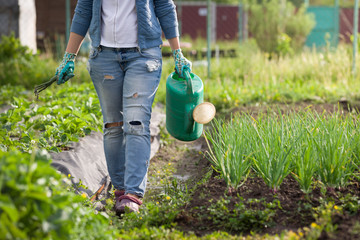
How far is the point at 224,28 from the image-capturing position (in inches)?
802

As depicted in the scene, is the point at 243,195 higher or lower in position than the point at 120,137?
lower

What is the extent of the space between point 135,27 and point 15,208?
1564 mm

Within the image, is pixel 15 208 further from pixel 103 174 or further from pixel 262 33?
pixel 262 33

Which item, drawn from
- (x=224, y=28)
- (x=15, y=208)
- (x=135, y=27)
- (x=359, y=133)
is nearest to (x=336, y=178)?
(x=359, y=133)

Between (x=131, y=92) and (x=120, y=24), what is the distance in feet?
1.33

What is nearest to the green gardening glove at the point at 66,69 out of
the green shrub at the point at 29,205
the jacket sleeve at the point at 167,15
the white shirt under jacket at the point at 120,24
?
the white shirt under jacket at the point at 120,24

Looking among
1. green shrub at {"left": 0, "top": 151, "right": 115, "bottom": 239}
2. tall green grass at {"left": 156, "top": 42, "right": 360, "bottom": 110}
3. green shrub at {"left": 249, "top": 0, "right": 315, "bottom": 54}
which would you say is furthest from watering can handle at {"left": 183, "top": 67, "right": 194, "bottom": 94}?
green shrub at {"left": 249, "top": 0, "right": 315, "bottom": 54}

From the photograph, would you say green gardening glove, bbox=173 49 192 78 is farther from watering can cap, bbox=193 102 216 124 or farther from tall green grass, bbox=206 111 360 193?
tall green grass, bbox=206 111 360 193

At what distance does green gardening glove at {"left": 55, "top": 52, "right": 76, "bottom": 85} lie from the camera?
302cm

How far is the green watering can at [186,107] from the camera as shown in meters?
2.91

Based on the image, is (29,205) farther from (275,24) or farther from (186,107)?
(275,24)

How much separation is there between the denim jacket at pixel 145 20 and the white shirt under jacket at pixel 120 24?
0.04m

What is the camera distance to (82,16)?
3.05 m

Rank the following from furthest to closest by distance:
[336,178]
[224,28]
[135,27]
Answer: [224,28]
[135,27]
[336,178]
